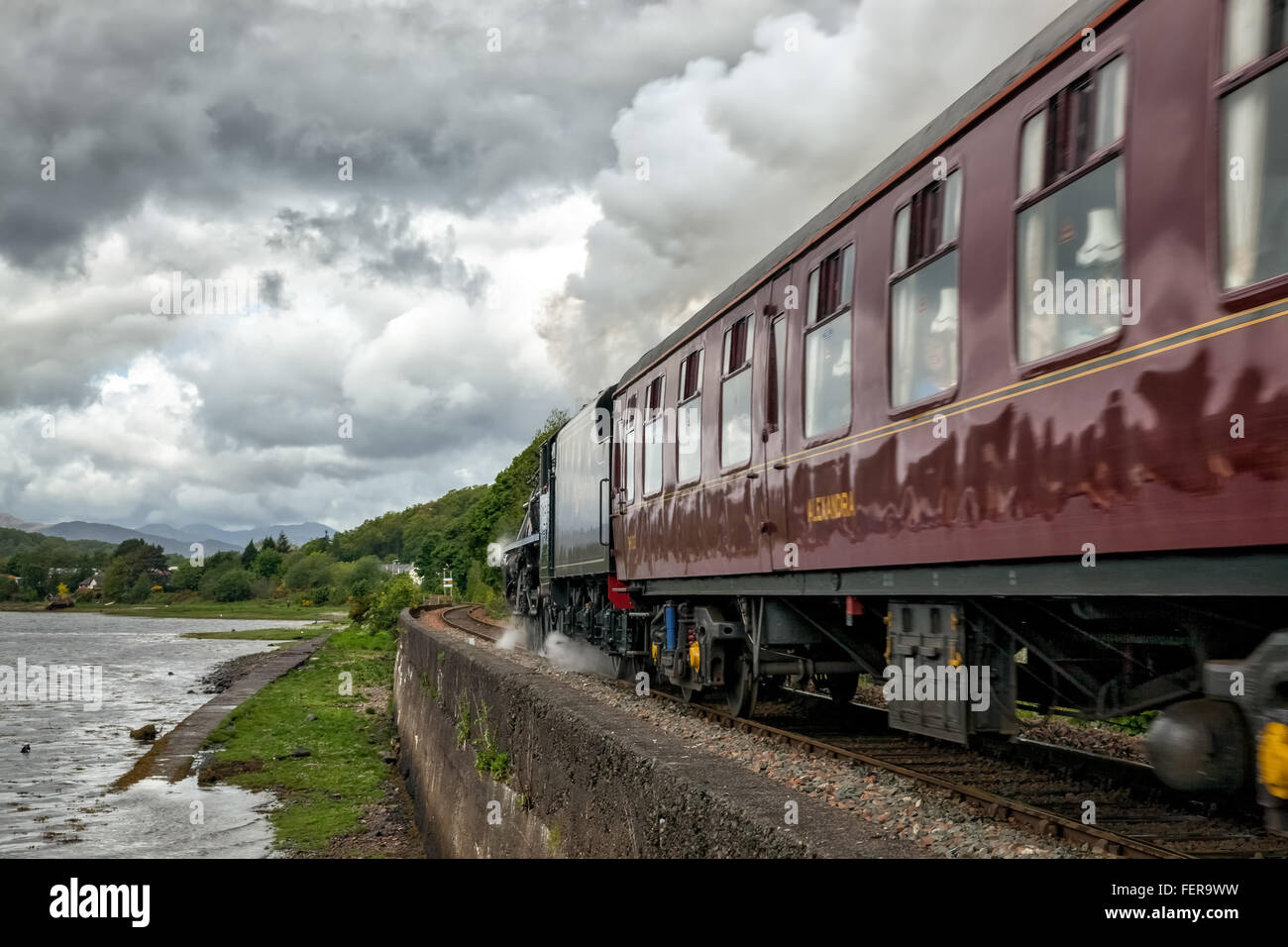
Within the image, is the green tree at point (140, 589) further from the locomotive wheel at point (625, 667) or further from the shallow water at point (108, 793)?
the locomotive wheel at point (625, 667)

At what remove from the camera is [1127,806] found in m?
5.80

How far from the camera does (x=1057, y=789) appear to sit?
20.6 feet

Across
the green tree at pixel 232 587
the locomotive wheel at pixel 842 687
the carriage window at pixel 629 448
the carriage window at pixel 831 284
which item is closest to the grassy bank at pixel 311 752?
the carriage window at pixel 629 448

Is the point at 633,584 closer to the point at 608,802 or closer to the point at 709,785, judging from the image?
the point at 608,802

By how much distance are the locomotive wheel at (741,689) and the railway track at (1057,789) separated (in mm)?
215

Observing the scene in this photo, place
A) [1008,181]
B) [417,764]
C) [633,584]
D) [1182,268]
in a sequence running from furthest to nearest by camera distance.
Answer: [417,764], [633,584], [1008,181], [1182,268]

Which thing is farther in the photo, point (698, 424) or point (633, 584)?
point (633, 584)

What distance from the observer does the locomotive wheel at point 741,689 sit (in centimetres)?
1012

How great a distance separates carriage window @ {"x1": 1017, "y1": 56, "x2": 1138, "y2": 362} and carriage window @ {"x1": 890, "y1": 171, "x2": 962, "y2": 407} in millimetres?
696

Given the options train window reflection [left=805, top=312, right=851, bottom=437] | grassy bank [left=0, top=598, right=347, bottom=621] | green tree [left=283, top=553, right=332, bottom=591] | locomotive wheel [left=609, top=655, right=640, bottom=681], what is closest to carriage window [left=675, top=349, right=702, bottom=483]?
train window reflection [left=805, top=312, right=851, bottom=437]

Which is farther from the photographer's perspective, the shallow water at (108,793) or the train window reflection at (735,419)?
the shallow water at (108,793)

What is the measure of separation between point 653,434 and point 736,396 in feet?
9.35

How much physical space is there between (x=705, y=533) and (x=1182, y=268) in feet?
21.0
